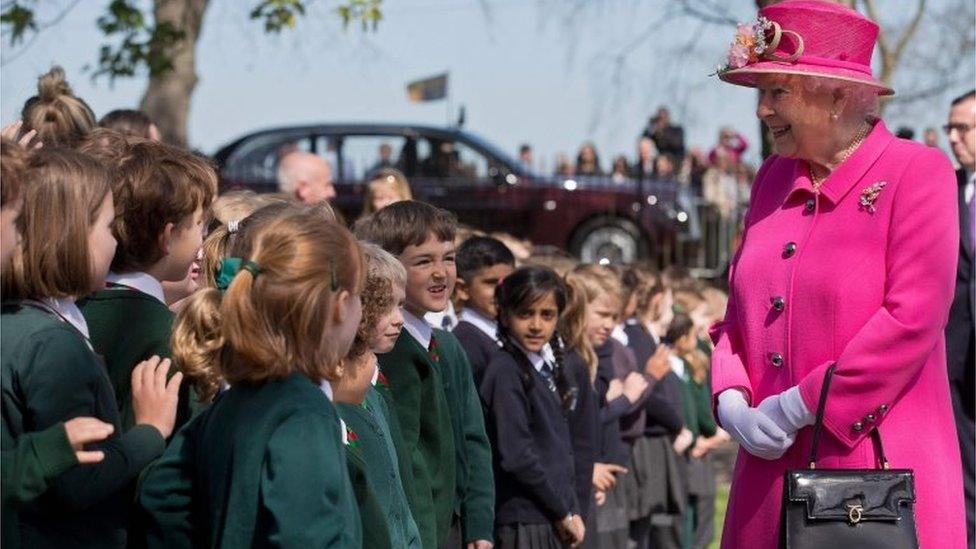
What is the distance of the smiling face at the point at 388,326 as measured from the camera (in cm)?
500

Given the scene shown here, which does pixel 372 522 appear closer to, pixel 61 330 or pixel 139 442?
pixel 139 442

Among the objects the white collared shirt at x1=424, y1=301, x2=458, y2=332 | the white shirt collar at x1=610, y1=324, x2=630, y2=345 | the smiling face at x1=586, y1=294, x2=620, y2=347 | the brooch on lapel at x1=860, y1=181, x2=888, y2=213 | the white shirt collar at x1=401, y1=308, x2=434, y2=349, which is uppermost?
the brooch on lapel at x1=860, y1=181, x2=888, y2=213

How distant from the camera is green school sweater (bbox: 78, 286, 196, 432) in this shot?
14.7ft

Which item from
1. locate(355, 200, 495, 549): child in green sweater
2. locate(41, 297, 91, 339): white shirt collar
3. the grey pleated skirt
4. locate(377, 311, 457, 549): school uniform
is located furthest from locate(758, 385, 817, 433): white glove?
the grey pleated skirt

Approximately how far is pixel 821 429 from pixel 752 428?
18 centimetres

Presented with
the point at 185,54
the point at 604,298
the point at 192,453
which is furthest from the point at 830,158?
the point at 185,54

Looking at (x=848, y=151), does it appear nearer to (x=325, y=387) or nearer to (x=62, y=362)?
(x=325, y=387)

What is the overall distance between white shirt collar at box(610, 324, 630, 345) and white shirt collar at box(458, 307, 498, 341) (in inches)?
83.9

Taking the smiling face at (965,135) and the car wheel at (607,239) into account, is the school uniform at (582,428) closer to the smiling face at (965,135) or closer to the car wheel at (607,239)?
the smiling face at (965,135)

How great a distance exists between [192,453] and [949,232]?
211cm

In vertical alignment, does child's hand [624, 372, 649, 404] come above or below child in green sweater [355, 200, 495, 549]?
below

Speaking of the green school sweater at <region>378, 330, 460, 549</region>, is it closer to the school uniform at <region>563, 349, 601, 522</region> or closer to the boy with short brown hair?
the boy with short brown hair

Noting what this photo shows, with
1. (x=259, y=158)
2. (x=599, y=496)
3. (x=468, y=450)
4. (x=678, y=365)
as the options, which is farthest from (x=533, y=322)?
(x=259, y=158)

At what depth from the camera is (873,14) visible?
64.2ft
